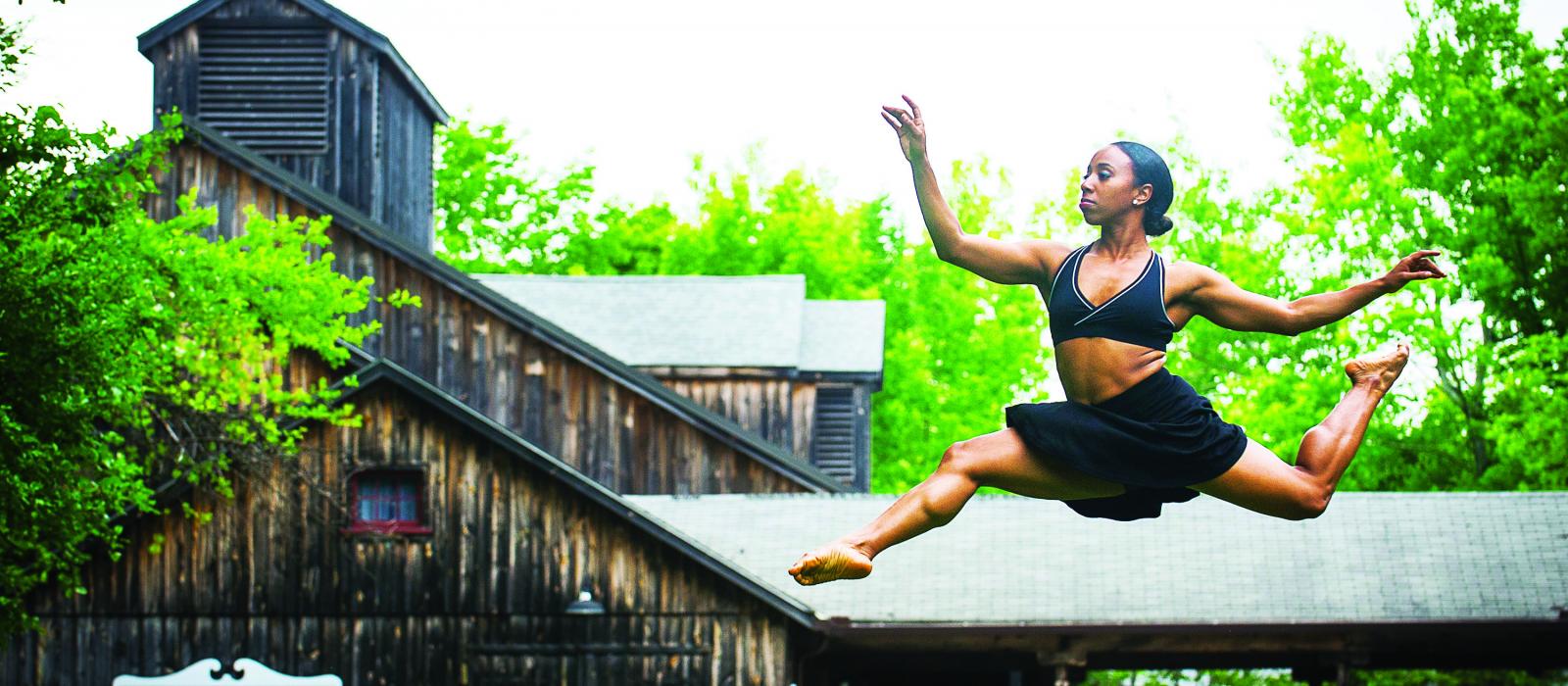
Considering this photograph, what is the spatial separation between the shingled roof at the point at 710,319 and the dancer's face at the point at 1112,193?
79.8ft

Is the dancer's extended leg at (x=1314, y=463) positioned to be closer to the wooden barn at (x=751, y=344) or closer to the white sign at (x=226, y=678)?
the white sign at (x=226, y=678)

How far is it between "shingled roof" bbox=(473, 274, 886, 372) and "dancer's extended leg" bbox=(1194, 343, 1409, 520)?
2416 cm

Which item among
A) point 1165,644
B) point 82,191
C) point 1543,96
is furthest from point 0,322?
point 1543,96

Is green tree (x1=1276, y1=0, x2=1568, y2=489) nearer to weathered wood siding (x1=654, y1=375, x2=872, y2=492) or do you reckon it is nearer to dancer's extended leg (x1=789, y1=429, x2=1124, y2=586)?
weathered wood siding (x1=654, y1=375, x2=872, y2=492)

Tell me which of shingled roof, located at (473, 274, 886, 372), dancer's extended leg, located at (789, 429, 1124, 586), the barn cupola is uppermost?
the barn cupola

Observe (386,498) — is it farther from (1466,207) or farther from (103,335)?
(1466,207)

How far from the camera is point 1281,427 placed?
3056 centimetres

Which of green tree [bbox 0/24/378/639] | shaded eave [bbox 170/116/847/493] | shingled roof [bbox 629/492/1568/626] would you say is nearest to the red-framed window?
green tree [bbox 0/24/378/639]

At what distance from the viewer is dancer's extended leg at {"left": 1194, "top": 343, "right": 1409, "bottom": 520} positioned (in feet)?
17.5

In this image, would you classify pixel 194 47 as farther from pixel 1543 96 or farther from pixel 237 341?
pixel 1543 96

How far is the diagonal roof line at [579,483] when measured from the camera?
20.9 metres

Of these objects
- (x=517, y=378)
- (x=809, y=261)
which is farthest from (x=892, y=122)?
(x=809, y=261)

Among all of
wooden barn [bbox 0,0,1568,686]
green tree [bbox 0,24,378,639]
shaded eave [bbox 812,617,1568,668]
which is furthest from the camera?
wooden barn [bbox 0,0,1568,686]

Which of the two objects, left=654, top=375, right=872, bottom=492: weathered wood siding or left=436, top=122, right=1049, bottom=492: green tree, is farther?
left=436, top=122, right=1049, bottom=492: green tree
